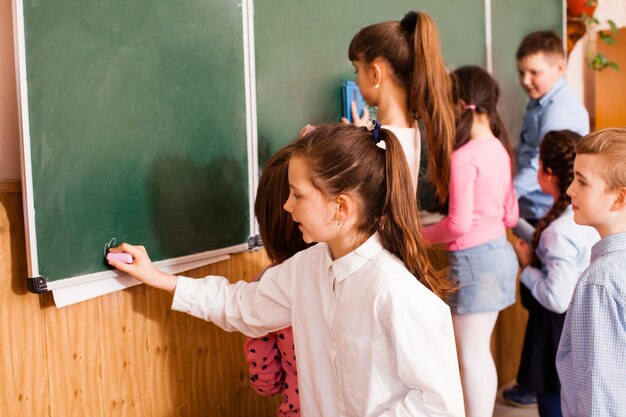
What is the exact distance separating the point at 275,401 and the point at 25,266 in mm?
1192

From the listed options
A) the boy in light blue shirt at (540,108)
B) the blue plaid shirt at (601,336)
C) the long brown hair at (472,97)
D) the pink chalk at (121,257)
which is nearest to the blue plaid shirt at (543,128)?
the boy in light blue shirt at (540,108)

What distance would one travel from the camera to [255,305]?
6.31 ft

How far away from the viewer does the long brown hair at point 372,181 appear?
5.57ft

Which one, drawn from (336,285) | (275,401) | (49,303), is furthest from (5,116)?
(275,401)

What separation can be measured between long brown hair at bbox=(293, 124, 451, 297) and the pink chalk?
52 cm

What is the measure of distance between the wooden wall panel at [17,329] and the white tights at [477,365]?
1590 mm

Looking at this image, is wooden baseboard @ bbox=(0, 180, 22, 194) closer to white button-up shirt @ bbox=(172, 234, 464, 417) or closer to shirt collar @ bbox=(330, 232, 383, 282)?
white button-up shirt @ bbox=(172, 234, 464, 417)

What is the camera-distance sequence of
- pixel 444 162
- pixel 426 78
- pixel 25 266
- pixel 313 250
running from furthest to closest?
pixel 444 162, pixel 426 78, pixel 313 250, pixel 25 266

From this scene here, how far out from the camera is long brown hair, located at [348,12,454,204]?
2.34 m

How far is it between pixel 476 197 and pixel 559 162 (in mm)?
420

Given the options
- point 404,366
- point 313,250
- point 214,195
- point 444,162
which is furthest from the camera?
point 444,162

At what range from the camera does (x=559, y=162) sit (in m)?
2.87

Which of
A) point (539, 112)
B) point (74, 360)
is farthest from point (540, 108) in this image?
point (74, 360)

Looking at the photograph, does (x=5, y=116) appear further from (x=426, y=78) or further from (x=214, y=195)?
(x=426, y=78)
